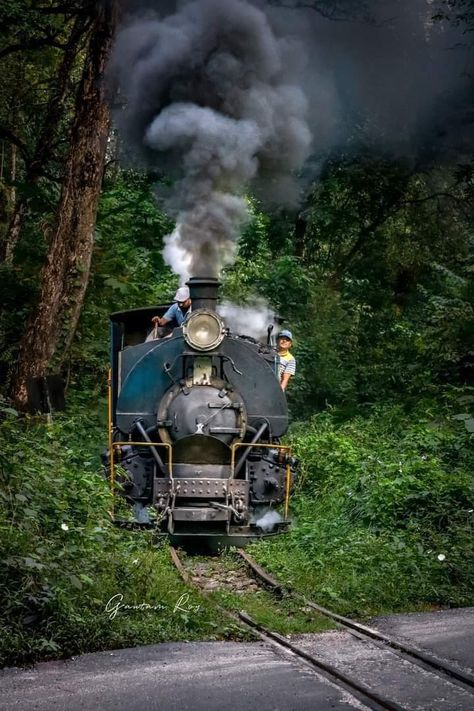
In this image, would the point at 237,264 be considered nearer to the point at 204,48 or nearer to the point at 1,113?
the point at 1,113

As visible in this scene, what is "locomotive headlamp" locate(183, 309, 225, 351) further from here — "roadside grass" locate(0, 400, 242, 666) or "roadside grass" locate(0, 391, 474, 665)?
"roadside grass" locate(0, 400, 242, 666)

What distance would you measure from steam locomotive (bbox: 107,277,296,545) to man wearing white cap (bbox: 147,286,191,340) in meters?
0.58

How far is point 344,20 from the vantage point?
11.0 metres

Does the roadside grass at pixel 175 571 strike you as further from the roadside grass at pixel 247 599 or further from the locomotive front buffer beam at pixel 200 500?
the locomotive front buffer beam at pixel 200 500

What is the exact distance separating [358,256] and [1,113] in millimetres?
8640

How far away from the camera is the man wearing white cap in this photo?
11.4m

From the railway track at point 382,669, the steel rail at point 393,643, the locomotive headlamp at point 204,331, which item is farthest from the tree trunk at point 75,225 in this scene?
the railway track at point 382,669

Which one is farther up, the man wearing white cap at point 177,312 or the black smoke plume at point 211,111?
the black smoke plume at point 211,111

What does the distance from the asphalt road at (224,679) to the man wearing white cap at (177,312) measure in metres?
5.56

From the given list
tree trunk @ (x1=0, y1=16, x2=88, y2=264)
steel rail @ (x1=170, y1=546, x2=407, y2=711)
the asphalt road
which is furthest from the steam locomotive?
tree trunk @ (x1=0, y1=16, x2=88, y2=264)

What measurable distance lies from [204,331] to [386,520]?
2669 millimetres

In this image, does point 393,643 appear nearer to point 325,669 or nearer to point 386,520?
point 325,669

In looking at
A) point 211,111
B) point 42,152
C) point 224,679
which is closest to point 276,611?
point 224,679

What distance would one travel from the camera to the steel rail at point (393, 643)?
545cm
